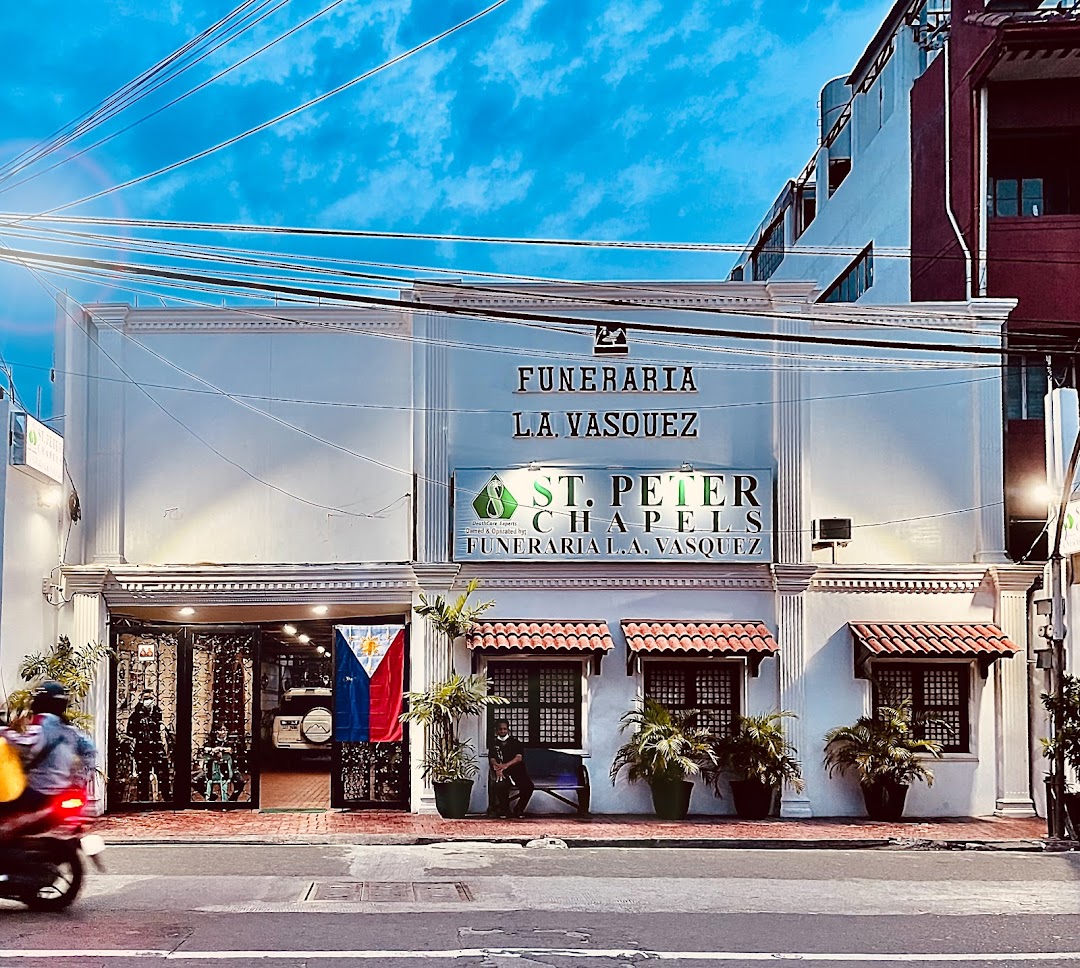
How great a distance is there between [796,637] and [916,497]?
2.83m

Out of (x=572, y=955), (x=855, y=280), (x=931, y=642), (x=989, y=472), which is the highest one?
(x=855, y=280)

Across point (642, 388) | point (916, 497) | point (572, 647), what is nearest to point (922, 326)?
point (916, 497)

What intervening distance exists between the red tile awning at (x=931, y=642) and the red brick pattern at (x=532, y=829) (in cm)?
226

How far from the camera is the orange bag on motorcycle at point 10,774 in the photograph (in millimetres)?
9883

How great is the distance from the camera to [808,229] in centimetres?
3136

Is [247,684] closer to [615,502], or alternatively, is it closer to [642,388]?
[615,502]

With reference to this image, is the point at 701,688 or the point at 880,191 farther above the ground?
the point at 880,191

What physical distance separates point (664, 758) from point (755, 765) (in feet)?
4.30

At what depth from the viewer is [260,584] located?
17969mm

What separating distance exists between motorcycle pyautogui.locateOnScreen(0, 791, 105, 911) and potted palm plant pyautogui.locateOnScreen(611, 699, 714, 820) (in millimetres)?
8611

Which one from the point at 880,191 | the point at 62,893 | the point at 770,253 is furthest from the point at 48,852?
the point at 770,253

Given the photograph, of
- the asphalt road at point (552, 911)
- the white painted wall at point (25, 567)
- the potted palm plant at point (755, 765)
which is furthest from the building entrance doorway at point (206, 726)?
the potted palm plant at point (755, 765)

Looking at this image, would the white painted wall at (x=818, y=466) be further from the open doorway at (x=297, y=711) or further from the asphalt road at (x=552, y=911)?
the open doorway at (x=297, y=711)

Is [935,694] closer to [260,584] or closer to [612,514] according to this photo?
[612,514]
